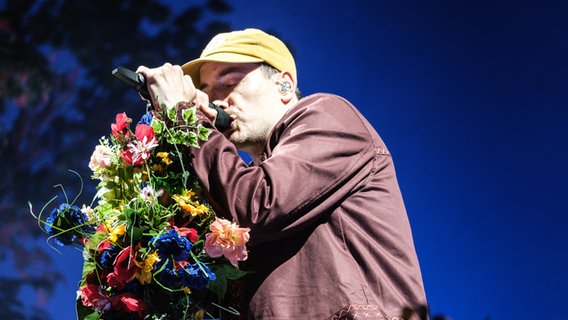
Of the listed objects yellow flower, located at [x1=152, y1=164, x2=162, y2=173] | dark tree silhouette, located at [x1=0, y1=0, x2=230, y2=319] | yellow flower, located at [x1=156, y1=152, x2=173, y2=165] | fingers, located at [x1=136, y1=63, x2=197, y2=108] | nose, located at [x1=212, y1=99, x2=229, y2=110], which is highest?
dark tree silhouette, located at [x1=0, y1=0, x2=230, y2=319]

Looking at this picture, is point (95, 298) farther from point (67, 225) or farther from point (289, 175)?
point (289, 175)

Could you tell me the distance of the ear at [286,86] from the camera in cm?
197

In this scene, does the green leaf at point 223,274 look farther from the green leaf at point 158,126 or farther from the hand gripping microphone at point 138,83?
the hand gripping microphone at point 138,83

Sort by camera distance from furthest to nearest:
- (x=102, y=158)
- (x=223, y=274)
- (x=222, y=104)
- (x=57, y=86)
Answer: (x=57, y=86), (x=222, y=104), (x=102, y=158), (x=223, y=274)

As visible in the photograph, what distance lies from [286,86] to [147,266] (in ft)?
2.56

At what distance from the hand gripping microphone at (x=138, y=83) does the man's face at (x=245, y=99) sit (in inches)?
2.5

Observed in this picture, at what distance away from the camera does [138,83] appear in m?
1.63

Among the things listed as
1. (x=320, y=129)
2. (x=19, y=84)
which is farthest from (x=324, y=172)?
(x=19, y=84)

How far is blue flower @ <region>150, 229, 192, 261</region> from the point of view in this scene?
1374 mm

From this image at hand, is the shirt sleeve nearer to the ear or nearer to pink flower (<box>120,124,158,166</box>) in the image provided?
pink flower (<box>120,124,158,166</box>)

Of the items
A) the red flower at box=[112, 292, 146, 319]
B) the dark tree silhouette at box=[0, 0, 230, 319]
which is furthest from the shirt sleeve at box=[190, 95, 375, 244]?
the dark tree silhouette at box=[0, 0, 230, 319]

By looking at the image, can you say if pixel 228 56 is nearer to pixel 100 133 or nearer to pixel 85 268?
pixel 85 268

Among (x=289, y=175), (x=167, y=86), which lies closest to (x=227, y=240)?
(x=289, y=175)

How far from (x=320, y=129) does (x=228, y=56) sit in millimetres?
432
